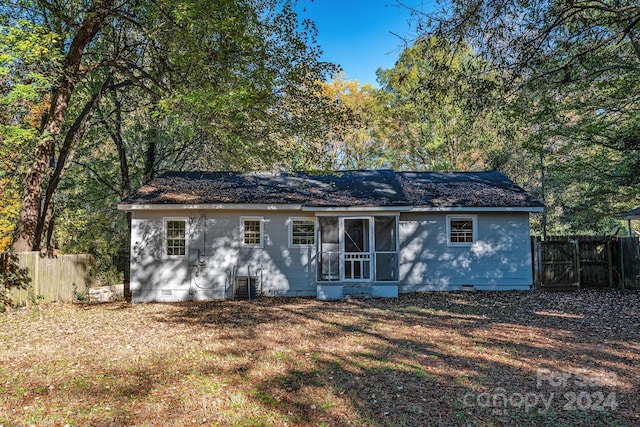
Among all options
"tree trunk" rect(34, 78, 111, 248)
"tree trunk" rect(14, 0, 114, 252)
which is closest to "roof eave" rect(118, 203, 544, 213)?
"tree trunk" rect(14, 0, 114, 252)

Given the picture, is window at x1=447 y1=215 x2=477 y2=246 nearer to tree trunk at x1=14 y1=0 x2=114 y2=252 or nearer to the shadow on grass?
the shadow on grass

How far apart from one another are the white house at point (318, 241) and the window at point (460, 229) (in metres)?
0.03

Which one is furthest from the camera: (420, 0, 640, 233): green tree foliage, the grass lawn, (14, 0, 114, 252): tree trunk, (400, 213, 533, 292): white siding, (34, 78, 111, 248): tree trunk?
(400, 213, 533, 292): white siding

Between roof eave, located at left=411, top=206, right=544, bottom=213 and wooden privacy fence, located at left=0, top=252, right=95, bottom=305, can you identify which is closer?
wooden privacy fence, located at left=0, top=252, right=95, bottom=305

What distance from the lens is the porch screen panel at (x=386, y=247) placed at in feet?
39.8

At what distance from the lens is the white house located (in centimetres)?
1191

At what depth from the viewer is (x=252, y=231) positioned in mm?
12320

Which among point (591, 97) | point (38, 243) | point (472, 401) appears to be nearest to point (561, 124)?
point (591, 97)

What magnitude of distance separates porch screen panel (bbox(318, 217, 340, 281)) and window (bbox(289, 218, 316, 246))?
305 millimetres

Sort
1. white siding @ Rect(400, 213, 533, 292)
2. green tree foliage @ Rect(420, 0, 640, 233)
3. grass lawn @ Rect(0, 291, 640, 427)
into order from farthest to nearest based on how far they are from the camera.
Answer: white siding @ Rect(400, 213, 533, 292) < green tree foliage @ Rect(420, 0, 640, 233) < grass lawn @ Rect(0, 291, 640, 427)

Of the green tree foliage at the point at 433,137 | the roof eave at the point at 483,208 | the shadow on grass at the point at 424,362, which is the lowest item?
the shadow on grass at the point at 424,362

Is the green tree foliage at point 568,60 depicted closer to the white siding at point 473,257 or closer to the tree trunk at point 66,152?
the white siding at point 473,257

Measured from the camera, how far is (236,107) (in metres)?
9.36

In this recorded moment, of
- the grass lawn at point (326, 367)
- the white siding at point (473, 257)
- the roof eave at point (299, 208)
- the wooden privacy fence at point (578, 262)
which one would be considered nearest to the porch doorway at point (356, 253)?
the roof eave at point (299, 208)
